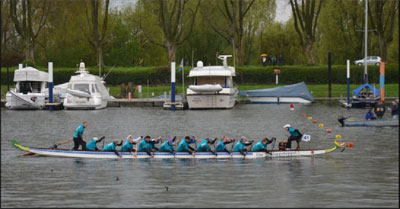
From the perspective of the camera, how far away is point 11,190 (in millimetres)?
34406

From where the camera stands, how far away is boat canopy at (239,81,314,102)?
8400cm

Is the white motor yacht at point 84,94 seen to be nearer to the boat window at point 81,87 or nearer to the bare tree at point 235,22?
the boat window at point 81,87

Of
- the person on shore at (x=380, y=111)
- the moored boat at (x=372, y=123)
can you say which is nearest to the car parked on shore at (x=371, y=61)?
the person on shore at (x=380, y=111)

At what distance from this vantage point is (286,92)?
3332 inches

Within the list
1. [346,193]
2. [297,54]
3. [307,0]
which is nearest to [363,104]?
[307,0]

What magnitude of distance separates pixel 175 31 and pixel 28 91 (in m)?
21.0

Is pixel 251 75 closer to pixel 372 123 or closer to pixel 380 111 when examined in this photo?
pixel 380 111

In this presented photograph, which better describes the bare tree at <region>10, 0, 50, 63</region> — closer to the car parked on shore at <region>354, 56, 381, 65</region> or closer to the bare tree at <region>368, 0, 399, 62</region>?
the car parked on shore at <region>354, 56, 381, 65</region>

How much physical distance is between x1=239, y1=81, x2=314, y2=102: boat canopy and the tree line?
10.4 m

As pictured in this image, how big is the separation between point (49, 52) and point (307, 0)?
32840 millimetres

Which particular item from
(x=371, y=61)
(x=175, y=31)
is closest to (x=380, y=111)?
(x=371, y=61)

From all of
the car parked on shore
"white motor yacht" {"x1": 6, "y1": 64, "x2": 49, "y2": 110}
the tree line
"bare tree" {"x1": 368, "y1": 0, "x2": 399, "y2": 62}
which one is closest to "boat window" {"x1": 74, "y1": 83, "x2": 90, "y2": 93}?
"white motor yacht" {"x1": 6, "y1": 64, "x2": 49, "y2": 110}

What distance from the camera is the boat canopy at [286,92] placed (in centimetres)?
8400

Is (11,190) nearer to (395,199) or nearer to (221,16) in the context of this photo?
(395,199)
